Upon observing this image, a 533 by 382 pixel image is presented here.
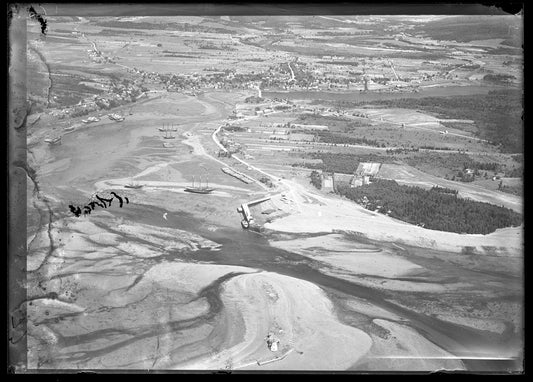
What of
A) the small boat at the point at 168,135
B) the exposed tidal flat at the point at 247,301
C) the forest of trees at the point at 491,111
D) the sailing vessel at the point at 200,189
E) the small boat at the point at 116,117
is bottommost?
the exposed tidal flat at the point at 247,301

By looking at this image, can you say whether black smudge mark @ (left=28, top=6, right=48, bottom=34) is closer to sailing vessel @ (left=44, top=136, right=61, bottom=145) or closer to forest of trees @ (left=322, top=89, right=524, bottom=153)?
sailing vessel @ (left=44, top=136, right=61, bottom=145)

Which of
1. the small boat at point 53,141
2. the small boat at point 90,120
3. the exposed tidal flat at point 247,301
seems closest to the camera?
the exposed tidal flat at point 247,301

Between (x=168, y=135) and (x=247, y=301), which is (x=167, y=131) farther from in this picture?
(x=247, y=301)

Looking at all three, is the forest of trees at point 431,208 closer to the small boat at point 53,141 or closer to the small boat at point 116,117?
the small boat at point 116,117

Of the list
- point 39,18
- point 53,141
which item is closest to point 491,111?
point 53,141

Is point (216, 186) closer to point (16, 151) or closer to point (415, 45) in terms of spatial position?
point (16, 151)

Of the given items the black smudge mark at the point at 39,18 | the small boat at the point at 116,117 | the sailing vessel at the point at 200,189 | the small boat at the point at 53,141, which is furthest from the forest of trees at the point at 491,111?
the black smudge mark at the point at 39,18

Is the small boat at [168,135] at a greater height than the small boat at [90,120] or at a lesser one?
lesser

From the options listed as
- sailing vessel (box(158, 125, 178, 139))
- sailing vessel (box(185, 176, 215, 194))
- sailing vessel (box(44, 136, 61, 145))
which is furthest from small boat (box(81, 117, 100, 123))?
sailing vessel (box(185, 176, 215, 194))
